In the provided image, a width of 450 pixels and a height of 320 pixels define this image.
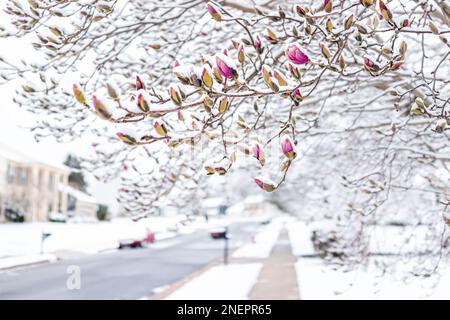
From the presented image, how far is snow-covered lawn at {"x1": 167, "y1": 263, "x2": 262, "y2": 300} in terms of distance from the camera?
8.16 metres

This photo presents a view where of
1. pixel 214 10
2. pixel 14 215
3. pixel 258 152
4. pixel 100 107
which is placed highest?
pixel 214 10

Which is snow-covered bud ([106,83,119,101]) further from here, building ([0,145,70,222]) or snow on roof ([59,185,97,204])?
snow on roof ([59,185,97,204])

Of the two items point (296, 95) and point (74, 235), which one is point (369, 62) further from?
point (74, 235)

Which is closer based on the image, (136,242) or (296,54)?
(296,54)

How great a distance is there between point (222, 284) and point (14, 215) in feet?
18.3

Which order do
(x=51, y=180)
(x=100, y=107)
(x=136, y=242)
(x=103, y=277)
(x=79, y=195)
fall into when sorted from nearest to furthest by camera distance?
(x=100, y=107)
(x=103, y=277)
(x=51, y=180)
(x=79, y=195)
(x=136, y=242)

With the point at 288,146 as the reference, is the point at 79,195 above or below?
above

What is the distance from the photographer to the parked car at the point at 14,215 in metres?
5.36

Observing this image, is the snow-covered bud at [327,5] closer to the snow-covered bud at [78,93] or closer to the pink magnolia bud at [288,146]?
the pink magnolia bud at [288,146]

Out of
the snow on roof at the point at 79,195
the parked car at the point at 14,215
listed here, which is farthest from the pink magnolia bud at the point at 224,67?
the snow on roof at the point at 79,195

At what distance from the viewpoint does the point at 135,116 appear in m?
1.50

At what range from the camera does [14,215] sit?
5414 mm

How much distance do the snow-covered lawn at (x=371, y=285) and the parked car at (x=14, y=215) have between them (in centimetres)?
405

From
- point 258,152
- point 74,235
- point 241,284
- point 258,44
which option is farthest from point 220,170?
point 74,235
